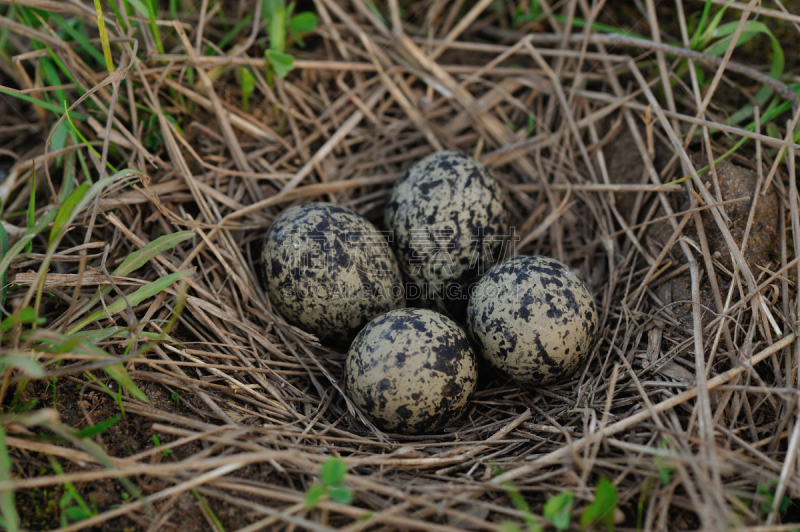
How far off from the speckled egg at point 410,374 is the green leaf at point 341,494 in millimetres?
518

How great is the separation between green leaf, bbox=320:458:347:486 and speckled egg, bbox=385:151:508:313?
1261 mm

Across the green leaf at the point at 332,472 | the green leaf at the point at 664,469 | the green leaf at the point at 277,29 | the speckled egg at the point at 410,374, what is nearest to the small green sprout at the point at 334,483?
the green leaf at the point at 332,472

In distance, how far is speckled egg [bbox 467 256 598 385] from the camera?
7.12 feet

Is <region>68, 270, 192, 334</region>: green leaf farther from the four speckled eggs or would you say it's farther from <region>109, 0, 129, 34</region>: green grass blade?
<region>109, 0, 129, 34</region>: green grass blade

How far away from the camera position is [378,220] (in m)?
2.99

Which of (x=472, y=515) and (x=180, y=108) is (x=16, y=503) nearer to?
(x=472, y=515)

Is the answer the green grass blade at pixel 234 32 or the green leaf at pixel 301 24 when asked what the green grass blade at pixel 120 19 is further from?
the green leaf at pixel 301 24

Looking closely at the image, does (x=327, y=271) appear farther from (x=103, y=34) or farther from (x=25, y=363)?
(x=103, y=34)

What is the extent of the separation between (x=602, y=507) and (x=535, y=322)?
849mm

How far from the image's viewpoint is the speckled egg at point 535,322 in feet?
7.12

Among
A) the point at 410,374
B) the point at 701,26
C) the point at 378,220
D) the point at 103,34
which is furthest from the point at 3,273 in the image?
the point at 701,26

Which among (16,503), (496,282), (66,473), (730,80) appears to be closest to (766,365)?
(496,282)

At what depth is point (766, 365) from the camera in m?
2.04

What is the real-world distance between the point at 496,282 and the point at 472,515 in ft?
3.40
